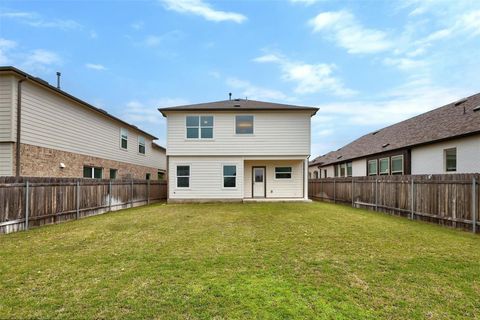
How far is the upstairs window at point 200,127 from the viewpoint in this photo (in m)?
15.8

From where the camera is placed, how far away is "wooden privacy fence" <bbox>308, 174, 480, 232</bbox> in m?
7.86

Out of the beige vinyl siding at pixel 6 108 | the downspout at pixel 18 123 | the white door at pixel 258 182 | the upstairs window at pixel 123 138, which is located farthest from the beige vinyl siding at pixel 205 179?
the beige vinyl siding at pixel 6 108

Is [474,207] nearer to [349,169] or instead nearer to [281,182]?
[281,182]

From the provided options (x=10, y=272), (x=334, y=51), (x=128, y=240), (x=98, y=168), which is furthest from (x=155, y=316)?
(x=334, y=51)

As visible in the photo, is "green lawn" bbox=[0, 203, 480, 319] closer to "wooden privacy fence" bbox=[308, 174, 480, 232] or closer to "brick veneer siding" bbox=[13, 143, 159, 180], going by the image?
"wooden privacy fence" bbox=[308, 174, 480, 232]

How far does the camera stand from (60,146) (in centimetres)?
1290

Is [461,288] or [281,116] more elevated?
[281,116]

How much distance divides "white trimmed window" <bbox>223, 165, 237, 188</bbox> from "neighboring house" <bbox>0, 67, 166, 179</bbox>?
775 cm

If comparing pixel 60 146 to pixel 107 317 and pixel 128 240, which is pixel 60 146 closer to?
pixel 128 240

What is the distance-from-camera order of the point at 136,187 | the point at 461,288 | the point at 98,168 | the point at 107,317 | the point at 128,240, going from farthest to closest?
the point at 98,168 → the point at 136,187 → the point at 128,240 → the point at 461,288 → the point at 107,317

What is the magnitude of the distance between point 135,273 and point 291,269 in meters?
2.58

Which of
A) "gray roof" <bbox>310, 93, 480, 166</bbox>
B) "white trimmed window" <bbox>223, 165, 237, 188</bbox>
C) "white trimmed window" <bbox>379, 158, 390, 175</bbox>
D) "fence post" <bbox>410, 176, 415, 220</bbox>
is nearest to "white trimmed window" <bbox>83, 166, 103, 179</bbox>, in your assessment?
"white trimmed window" <bbox>223, 165, 237, 188</bbox>

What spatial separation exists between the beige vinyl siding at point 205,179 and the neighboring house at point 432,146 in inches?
387

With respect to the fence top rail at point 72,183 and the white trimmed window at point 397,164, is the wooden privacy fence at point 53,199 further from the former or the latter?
the white trimmed window at point 397,164
